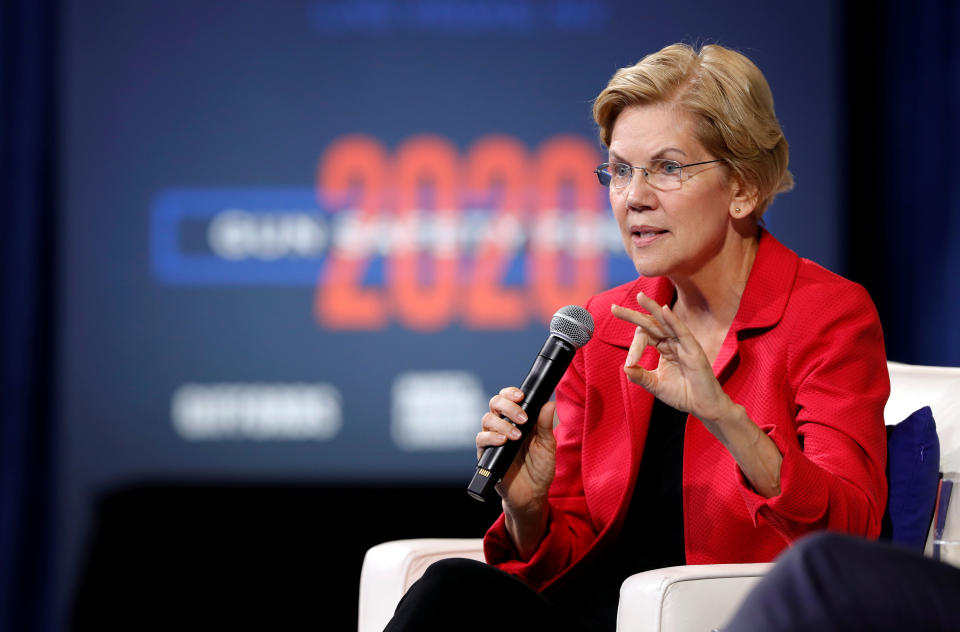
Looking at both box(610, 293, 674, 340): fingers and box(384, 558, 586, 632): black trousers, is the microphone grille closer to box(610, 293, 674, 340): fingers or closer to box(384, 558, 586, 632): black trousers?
box(610, 293, 674, 340): fingers

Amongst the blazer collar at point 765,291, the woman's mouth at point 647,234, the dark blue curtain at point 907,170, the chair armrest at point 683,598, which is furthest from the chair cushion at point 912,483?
the dark blue curtain at point 907,170

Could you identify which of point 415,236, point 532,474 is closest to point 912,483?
point 532,474

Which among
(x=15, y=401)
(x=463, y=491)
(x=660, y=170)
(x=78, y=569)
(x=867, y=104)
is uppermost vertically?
(x=867, y=104)

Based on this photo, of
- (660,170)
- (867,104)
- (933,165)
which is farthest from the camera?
(867,104)

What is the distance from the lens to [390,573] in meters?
1.83

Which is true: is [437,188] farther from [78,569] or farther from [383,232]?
[78,569]

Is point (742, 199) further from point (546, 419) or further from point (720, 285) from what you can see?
point (546, 419)

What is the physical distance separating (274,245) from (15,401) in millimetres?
1089

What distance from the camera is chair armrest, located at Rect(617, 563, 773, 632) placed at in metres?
1.34

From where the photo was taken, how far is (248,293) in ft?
12.4

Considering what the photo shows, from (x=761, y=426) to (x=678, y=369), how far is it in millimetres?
224

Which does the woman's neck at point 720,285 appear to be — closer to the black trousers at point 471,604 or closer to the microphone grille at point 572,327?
the microphone grille at point 572,327

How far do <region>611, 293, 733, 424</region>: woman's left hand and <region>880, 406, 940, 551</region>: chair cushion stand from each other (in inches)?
18.1

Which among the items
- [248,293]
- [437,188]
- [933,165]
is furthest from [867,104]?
[248,293]
